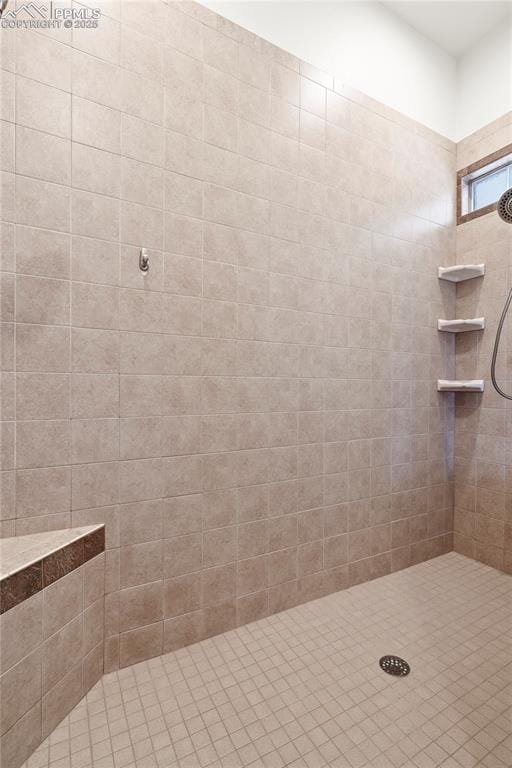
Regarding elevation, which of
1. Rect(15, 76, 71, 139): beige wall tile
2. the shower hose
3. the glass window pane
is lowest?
the shower hose

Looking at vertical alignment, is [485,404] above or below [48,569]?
above

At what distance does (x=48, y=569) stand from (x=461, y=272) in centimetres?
257

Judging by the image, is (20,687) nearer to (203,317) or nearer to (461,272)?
(203,317)

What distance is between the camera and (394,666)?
141cm

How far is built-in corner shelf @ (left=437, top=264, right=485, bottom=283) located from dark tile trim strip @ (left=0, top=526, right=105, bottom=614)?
234cm

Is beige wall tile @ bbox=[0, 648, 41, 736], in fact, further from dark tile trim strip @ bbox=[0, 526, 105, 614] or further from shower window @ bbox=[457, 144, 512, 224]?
shower window @ bbox=[457, 144, 512, 224]

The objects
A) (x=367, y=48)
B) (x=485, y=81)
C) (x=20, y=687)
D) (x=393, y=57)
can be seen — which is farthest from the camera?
(x=485, y=81)

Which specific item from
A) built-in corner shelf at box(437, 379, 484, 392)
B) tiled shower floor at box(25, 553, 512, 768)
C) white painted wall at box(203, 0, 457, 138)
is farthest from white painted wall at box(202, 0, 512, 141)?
tiled shower floor at box(25, 553, 512, 768)

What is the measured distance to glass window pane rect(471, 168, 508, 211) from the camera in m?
2.23

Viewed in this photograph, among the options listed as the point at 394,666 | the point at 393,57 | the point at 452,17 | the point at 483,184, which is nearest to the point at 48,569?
the point at 394,666

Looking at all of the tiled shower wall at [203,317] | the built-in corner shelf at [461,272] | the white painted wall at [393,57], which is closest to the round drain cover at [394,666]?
the tiled shower wall at [203,317]

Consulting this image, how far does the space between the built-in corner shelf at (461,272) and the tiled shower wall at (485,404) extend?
52 millimetres

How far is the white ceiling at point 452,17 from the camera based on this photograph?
201 centimetres

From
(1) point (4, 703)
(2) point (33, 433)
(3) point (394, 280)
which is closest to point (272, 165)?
(3) point (394, 280)
